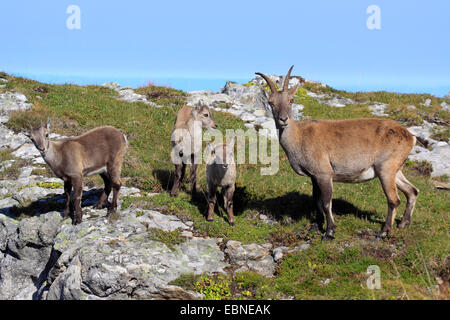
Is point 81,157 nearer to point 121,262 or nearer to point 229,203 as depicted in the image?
point 121,262

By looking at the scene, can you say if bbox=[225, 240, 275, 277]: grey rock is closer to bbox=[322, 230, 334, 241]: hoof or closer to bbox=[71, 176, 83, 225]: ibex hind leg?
bbox=[322, 230, 334, 241]: hoof

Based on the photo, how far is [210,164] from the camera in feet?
37.9

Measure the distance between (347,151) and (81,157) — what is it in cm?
722

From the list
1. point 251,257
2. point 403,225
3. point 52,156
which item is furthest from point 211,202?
point 403,225

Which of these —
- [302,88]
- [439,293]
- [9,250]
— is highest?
[302,88]

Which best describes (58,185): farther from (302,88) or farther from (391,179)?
(302,88)

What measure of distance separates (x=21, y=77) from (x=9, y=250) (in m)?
19.7

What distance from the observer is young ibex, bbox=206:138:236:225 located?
11.1 m

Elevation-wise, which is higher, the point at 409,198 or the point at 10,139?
the point at 10,139

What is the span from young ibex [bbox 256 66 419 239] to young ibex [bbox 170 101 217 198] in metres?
4.03

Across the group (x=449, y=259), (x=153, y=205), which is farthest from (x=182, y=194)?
(x=449, y=259)

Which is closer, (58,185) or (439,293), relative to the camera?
(439,293)

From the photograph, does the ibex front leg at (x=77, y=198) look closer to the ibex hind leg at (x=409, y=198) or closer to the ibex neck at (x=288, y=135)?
the ibex neck at (x=288, y=135)

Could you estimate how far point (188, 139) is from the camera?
44.5ft
